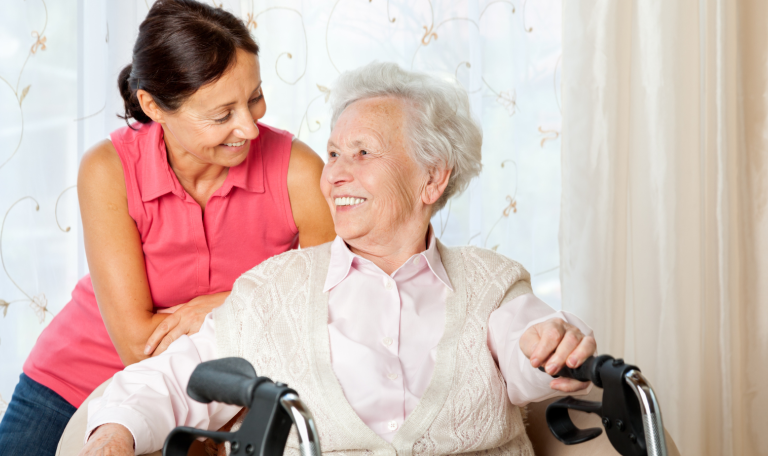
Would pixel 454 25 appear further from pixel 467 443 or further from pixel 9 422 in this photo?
pixel 9 422

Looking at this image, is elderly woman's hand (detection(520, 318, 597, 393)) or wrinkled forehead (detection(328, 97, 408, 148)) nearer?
elderly woman's hand (detection(520, 318, 597, 393))

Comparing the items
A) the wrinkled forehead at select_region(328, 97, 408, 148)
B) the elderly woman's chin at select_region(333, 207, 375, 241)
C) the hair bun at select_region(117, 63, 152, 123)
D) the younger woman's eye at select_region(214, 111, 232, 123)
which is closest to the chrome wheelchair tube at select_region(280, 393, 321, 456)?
the elderly woman's chin at select_region(333, 207, 375, 241)

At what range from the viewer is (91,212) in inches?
66.3

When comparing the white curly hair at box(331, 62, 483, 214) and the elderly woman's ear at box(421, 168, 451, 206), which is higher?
the white curly hair at box(331, 62, 483, 214)

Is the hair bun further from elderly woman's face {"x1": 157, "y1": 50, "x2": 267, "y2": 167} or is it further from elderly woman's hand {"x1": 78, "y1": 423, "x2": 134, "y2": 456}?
elderly woman's hand {"x1": 78, "y1": 423, "x2": 134, "y2": 456}

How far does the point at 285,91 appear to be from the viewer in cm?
237

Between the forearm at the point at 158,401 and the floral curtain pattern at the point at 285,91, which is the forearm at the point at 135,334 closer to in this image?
the forearm at the point at 158,401

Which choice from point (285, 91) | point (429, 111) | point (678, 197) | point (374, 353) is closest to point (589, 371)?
point (374, 353)

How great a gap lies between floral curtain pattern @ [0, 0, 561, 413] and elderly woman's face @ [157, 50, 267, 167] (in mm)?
737

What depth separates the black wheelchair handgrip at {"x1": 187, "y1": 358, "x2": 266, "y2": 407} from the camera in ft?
2.72

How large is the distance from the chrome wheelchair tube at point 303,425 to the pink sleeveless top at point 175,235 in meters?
1.05

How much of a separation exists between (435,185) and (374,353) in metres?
0.45

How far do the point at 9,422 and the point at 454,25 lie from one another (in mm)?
1879

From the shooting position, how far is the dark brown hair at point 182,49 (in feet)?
5.07
